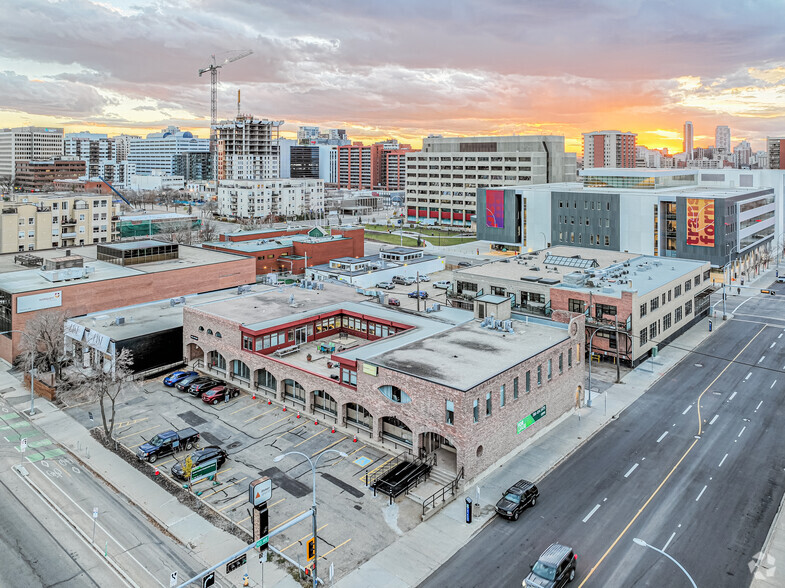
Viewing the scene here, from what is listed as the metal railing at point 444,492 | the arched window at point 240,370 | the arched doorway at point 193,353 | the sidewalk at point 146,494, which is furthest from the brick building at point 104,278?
the metal railing at point 444,492

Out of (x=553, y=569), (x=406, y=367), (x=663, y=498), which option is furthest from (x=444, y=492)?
(x=663, y=498)

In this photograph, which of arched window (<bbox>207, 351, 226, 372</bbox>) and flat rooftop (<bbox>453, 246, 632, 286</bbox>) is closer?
arched window (<bbox>207, 351, 226, 372</bbox>)

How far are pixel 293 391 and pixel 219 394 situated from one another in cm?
697

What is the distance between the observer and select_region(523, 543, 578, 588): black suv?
89.0 feet

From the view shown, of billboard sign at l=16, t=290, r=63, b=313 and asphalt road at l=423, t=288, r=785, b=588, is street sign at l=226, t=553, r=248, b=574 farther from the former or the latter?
billboard sign at l=16, t=290, r=63, b=313

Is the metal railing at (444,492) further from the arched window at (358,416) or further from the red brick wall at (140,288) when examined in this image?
the red brick wall at (140,288)

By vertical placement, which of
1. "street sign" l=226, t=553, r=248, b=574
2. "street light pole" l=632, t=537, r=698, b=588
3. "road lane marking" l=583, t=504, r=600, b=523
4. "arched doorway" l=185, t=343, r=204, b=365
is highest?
"arched doorway" l=185, t=343, r=204, b=365

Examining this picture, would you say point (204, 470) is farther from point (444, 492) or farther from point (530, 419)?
point (530, 419)

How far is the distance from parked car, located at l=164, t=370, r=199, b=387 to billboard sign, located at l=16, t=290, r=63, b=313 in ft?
67.4

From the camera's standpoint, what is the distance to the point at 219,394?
5100cm

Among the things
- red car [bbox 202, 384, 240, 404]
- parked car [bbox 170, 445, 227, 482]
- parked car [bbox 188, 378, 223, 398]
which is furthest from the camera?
parked car [bbox 188, 378, 223, 398]

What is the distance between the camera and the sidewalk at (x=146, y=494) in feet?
101

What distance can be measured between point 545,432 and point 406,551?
19068 millimetres

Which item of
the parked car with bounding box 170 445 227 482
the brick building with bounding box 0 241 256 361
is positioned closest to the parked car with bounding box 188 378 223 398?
the parked car with bounding box 170 445 227 482
